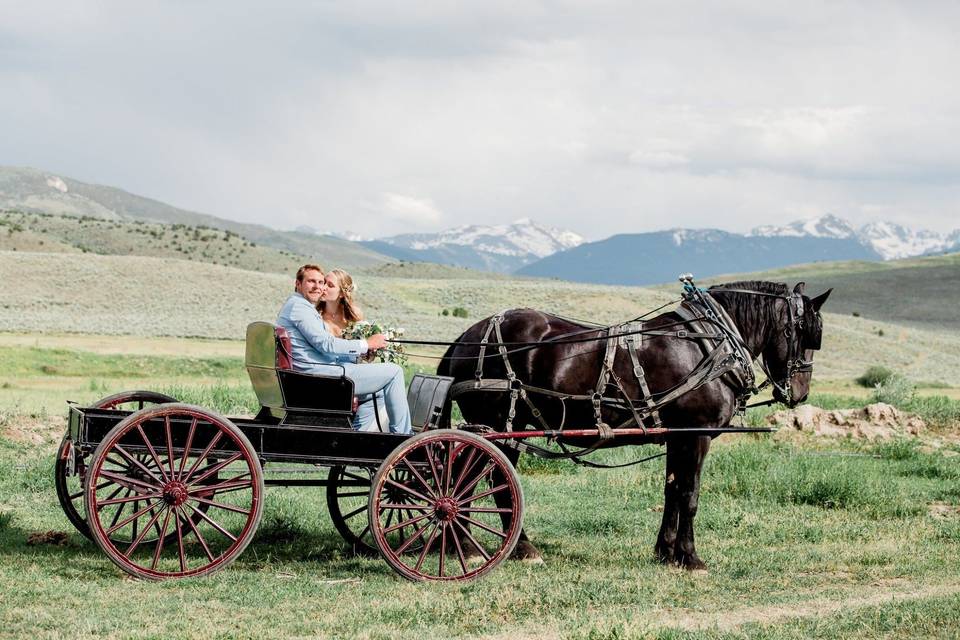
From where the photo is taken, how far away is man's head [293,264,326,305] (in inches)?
311

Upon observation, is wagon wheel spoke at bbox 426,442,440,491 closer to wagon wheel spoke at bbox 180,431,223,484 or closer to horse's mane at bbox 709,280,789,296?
wagon wheel spoke at bbox 180,431,223,484

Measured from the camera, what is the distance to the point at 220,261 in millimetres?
114500

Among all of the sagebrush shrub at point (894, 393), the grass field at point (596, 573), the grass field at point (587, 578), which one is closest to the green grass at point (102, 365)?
the grass field at point (596, 573)

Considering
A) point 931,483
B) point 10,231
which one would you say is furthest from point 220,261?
point 931,483

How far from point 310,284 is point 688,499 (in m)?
3.37

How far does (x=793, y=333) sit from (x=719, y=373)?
96cm

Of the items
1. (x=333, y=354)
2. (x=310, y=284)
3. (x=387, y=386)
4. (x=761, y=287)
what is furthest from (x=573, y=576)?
Result: (x=761, y=287)

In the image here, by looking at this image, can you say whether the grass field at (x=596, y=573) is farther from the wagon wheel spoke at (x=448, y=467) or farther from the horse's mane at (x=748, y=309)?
the horse's mane at (x=748, y=309)

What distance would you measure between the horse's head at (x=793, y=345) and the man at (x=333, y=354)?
3192mm

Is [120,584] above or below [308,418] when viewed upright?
below

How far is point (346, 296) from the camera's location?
8242 mm

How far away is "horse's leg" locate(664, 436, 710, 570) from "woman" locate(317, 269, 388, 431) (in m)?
2.39

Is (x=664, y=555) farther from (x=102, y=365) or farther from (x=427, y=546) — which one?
(x=102, y=365)

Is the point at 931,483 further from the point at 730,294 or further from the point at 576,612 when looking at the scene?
the point at 576,612
